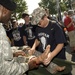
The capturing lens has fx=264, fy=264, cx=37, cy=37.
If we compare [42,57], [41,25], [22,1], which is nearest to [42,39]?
[41,25]

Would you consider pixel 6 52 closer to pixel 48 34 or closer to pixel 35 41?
pixel 48 34

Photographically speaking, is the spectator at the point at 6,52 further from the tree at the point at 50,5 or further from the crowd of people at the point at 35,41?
the tree at the point at 50,5

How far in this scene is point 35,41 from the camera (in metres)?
5.34

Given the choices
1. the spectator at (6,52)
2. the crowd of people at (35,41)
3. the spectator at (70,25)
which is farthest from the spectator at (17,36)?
the spectator at (6,52)

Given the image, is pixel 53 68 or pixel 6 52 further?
pixel 53 68

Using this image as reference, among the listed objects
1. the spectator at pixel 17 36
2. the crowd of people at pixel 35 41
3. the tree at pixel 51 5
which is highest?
the crowd of people at pixel 35 41

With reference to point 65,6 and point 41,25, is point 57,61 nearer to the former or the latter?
point 41,25

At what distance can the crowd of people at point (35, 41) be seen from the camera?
2715mm

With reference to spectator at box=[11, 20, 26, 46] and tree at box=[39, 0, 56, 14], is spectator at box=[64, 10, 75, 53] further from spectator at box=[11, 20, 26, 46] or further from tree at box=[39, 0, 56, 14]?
tree at box=[39, 0, 56, 14]

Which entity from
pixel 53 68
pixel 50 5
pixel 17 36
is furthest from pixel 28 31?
pixel 50 5

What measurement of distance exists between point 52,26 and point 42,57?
157 cm

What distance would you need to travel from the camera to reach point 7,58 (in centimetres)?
269

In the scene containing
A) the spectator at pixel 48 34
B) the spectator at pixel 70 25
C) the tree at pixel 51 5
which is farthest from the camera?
the tree at pixel 51 5

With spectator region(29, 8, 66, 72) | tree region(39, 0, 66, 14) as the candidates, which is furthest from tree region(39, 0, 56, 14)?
spectator region(29, 8, 66, 72)
